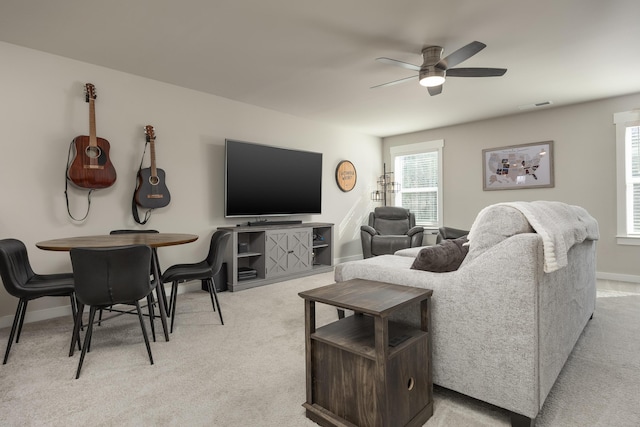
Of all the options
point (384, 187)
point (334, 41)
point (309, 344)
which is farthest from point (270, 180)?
point (309, 344)

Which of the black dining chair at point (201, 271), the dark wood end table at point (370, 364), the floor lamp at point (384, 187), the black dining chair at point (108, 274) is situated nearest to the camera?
the dark wood end table at point (370, 364)

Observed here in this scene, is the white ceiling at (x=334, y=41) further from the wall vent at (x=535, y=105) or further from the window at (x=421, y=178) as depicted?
the window at (x=421, y=178)

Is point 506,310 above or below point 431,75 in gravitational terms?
below

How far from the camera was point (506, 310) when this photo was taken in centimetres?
144

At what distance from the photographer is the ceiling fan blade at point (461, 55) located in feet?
7.96

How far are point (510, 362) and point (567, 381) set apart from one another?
78cm

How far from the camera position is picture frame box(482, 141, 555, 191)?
4918 mm

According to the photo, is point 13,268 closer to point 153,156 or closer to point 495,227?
point 153,156

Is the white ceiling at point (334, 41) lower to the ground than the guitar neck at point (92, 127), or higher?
higher

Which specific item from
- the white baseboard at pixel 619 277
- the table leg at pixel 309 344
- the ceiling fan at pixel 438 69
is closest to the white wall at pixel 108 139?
the ceiling fan at pixel 438 69

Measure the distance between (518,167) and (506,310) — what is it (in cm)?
449

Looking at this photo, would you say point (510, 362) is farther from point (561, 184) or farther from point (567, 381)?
point (561, 184)

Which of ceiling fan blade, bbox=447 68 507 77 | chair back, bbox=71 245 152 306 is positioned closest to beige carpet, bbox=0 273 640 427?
chair back, bbox=71 245 152 306

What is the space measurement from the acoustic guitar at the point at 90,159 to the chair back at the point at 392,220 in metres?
4.10
